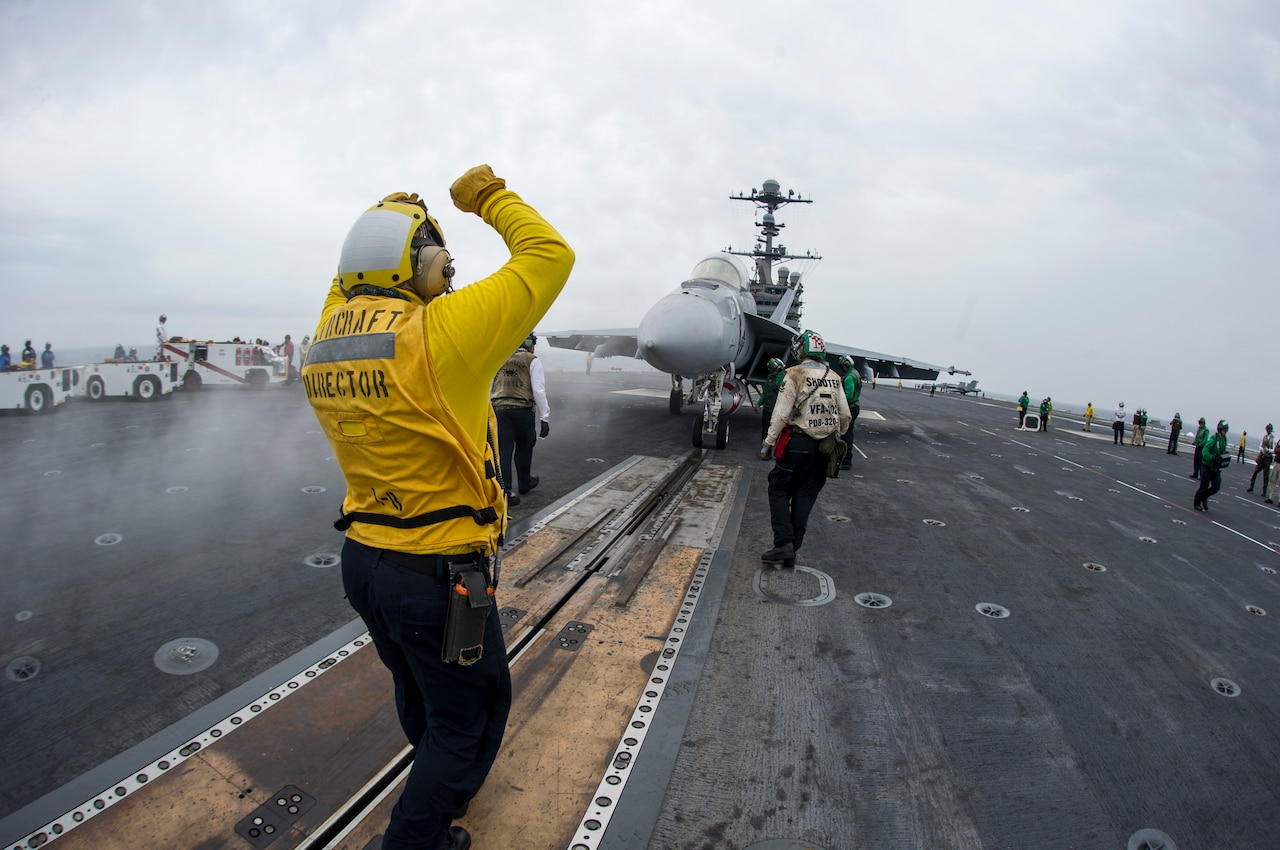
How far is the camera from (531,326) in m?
1.65

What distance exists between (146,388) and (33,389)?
298 cm

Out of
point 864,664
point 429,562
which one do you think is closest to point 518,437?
point 864,664

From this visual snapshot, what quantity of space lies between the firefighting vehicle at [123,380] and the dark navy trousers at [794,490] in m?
16.5

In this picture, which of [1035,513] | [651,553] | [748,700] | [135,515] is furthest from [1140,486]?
[135,515]

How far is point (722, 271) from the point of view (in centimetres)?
1117

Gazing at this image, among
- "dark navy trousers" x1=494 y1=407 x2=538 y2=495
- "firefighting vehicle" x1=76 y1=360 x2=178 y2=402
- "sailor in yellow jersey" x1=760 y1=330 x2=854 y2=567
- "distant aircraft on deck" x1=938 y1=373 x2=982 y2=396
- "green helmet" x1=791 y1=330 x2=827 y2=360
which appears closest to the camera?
"sailor in yellow jersey" x1=760 y1=330 x2=854 y2=567

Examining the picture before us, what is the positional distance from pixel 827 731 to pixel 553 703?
4.50ft

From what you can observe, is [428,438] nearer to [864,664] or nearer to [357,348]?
[357,348]

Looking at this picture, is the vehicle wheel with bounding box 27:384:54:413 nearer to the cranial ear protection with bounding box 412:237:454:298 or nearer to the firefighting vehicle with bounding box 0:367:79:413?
the firefighting vehicle with bounding box 0:367:79:413

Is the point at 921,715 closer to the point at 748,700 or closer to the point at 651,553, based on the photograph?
the point at 748,700

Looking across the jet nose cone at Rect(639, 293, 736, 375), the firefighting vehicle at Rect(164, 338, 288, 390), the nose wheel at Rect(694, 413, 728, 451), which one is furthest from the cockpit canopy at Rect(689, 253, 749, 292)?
the firefighting vehicle at Rect(164, 338, 288, 390)

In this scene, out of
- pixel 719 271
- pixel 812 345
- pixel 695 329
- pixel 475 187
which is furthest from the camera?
pixel 719 271

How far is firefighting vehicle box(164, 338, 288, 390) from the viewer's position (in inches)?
651

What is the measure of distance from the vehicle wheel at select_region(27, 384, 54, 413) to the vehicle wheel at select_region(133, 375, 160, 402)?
2229mm
